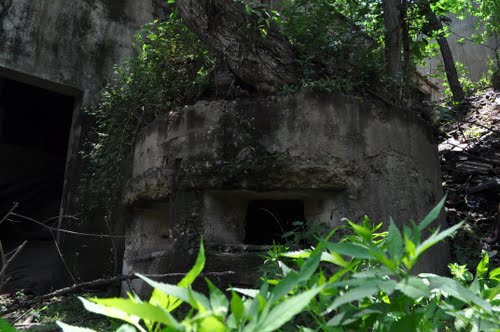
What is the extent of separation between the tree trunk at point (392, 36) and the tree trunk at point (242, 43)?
1.24 meters

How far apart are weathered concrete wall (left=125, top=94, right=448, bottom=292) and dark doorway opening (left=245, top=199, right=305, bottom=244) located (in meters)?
0.68

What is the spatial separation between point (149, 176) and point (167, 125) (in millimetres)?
447

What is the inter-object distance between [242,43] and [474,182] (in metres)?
3.78

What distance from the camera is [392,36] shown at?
452 centimetres

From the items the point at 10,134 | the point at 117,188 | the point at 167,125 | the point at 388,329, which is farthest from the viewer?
the point at 10,134

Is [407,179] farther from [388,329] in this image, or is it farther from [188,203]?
[388,329]

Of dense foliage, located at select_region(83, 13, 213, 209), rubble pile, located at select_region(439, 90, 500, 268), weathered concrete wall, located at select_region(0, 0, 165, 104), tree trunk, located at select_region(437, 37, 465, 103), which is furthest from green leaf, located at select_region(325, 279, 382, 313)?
tree trunk, located at select_region(437, 37, 465, 103)

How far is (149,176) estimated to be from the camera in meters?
3.74

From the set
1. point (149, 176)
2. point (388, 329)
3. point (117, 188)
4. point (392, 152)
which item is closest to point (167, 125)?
point (149, 176)

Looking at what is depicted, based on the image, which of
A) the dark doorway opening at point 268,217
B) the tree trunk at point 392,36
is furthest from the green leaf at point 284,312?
the tree trunk at point 392,36

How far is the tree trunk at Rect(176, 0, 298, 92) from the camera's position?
3.59 metres

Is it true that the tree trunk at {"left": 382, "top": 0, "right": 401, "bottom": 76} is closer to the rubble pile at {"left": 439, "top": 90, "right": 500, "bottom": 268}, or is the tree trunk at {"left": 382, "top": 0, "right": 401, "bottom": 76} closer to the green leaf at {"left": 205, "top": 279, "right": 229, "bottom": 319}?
the rubble pile at {"left": 439, "top": 90, "right": 500, "bottom": 268}

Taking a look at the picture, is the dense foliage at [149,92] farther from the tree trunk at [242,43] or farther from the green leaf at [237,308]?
the green leaf at [237,308]

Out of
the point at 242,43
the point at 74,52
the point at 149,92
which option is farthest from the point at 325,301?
the point at 74,52
